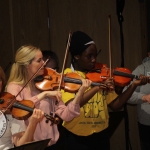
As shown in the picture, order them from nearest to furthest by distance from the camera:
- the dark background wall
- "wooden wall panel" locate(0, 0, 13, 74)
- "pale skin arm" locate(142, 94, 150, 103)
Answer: "pale skin arm" locate(142, 94, 150, 103) → "wooden wall panel" locate(0, 0, 13, 74) → the dark background wall

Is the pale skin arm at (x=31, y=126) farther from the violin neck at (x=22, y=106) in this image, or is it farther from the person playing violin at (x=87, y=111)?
the person playing violin at (x=87, y=111)

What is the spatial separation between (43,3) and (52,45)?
479 millimetres

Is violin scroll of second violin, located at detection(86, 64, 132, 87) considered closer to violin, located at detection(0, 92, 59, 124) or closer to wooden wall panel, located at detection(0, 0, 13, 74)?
violin, located at detection(0, 92, 59, 124)

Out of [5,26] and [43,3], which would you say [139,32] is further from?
[5,26]

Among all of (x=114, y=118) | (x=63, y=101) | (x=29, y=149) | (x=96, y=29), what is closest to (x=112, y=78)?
(x=63, y=101)

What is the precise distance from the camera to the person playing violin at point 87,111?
1.98 m

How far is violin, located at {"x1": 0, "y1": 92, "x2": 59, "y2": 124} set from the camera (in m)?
1.64

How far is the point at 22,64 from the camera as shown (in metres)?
1.90

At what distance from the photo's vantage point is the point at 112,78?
2129mm

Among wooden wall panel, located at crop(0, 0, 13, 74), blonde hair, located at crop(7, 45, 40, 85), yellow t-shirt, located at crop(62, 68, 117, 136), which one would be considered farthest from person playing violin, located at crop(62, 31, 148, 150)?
wooden wall panel, located at crop(0, 0, 13, 74)

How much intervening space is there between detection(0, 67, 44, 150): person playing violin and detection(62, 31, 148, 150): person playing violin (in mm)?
398

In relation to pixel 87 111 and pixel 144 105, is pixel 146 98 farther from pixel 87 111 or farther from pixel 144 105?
pixel 87 111

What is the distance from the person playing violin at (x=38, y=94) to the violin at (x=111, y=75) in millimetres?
201

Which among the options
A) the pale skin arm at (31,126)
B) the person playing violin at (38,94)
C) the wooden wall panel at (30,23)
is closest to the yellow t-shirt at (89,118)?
the person playing violin at (38,94)
